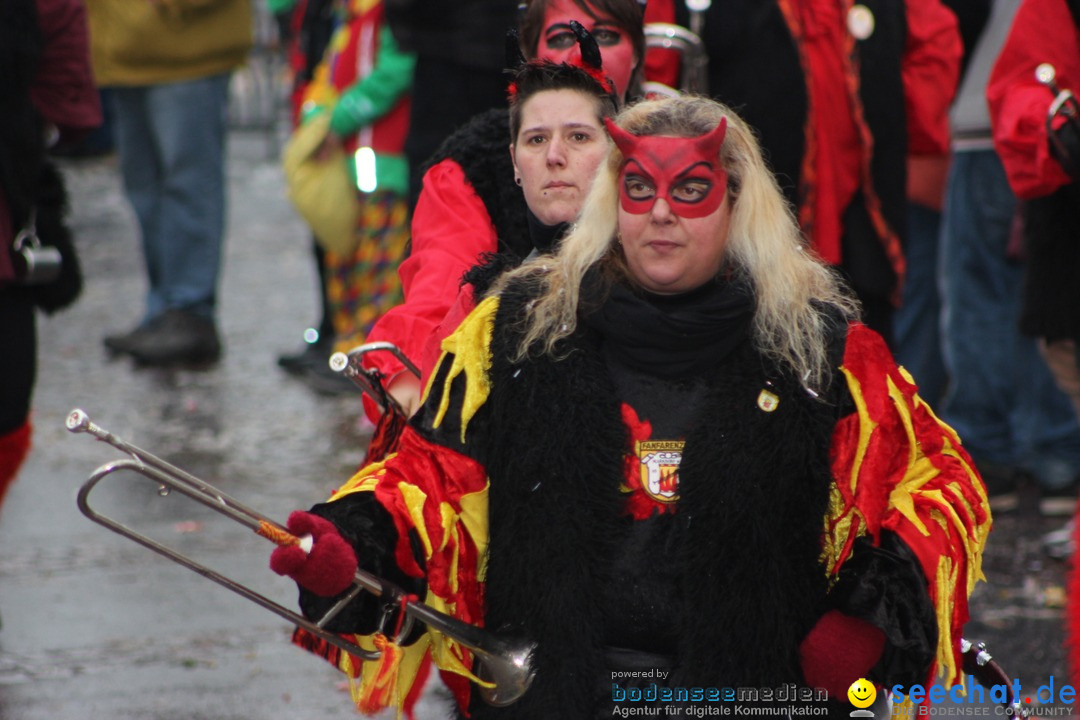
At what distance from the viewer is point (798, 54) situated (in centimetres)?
491

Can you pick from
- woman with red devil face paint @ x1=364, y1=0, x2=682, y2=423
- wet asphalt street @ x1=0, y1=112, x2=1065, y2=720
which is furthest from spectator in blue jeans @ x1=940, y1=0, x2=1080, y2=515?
woman with red devil face paint @ x1=364, y1=0, x2=682, y2=423

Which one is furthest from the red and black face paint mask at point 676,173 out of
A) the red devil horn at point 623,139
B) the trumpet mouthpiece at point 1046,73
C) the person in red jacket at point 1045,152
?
the trumpet mouthpiece at point 1046,73

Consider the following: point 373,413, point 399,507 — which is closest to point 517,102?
→ point 373,413


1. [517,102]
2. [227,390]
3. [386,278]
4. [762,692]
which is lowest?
[227,390]

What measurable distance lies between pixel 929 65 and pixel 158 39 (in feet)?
12.7

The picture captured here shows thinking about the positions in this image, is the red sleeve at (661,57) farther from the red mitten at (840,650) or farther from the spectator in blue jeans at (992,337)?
the red mitten at (840,650)

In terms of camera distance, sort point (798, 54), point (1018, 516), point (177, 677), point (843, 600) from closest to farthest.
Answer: point (843, 600)
point (177, 677)
point (798, 54)
point (1018, 516)

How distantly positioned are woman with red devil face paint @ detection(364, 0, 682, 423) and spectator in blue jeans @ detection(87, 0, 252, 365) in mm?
3852

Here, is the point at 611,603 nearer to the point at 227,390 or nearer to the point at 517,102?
the point at 517,102

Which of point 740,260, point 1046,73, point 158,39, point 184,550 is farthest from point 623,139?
point 158,39

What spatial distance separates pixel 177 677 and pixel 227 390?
117 inches

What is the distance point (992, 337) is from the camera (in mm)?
6145

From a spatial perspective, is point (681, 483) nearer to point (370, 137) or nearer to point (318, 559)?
point (318, 559)

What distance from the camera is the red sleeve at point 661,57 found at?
479 centimetres
